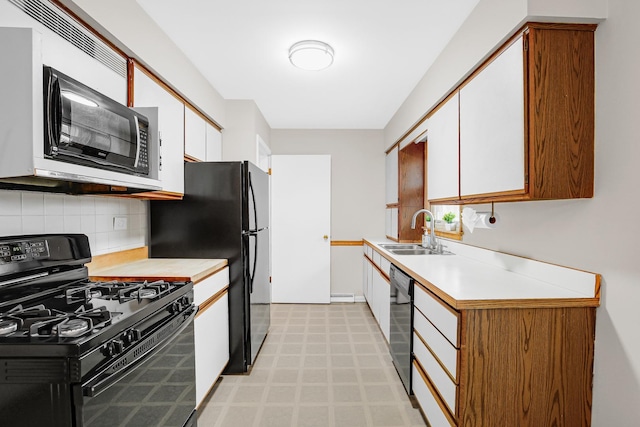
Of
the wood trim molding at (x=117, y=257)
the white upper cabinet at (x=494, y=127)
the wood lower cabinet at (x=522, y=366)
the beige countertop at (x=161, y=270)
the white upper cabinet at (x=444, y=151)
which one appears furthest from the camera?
the white upper cabinet at (x=444, y=151)

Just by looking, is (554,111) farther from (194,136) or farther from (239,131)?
(239,131)

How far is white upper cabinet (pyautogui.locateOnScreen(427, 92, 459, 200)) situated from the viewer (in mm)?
2232

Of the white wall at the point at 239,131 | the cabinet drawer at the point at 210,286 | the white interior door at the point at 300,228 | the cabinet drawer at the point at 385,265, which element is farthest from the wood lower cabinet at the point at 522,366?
the white interior door at the point at 300,228

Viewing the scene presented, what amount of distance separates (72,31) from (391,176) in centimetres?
344

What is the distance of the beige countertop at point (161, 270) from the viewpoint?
1.87 m

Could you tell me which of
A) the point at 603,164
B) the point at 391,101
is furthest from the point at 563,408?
the point at 391,101

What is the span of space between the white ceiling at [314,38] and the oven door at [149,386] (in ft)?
5.65

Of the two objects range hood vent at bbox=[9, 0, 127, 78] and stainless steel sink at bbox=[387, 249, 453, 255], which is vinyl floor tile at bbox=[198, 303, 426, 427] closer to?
stainless steel sink at bbox=[387, 249, 453, 255]

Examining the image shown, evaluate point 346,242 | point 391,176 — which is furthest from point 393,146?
point 346,242

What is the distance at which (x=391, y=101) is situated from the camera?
11.8ft

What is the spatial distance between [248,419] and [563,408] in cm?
164

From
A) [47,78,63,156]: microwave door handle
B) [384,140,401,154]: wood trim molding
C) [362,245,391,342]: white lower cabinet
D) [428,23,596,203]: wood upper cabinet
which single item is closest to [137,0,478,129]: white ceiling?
[384,140,401,154]: wood trim molding

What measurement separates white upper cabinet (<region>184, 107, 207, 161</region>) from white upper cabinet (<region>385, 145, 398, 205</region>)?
7.11 ft

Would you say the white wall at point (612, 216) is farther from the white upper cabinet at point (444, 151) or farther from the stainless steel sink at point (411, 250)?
the stainless steel sink at point (411, 250)
